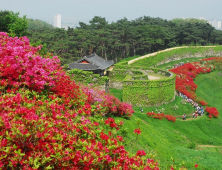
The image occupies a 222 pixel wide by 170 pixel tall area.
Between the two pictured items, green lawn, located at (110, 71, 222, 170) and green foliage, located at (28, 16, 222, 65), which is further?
green foliage, located at (28, 16, 222, 65)

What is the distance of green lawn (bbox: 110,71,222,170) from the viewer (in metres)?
11.1

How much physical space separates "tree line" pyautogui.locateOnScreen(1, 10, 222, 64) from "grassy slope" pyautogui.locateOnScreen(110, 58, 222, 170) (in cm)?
2248

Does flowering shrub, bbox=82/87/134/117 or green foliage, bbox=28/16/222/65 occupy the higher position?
green foliage, bbox=28/16/222/65

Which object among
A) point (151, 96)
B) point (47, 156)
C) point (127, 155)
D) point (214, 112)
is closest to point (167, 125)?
point (151, 96)

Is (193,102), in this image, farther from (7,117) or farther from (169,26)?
(169,26)

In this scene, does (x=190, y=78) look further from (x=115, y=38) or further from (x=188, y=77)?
(x=115, y=38)

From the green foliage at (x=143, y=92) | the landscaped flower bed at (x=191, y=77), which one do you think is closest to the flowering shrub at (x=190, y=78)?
the landscaped flower bed at (x=191, y=77)

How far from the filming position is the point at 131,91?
71.3ft

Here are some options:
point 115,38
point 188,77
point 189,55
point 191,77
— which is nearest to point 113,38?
point 115,38

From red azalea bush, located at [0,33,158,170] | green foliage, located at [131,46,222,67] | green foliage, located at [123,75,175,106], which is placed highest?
green foliage, located at [131,46,222,67]

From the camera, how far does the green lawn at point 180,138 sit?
11.1 meters

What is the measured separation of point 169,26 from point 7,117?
70.5m

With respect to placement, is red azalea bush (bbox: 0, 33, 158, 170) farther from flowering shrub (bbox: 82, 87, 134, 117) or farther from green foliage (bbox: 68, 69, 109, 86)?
green foliage (bbox: 68, 69, 109, 86)

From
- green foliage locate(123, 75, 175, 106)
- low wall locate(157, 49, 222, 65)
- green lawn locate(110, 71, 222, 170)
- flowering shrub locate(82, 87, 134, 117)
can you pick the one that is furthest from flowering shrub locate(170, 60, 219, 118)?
flowering shrub locate(82, 87, 134, 117)
